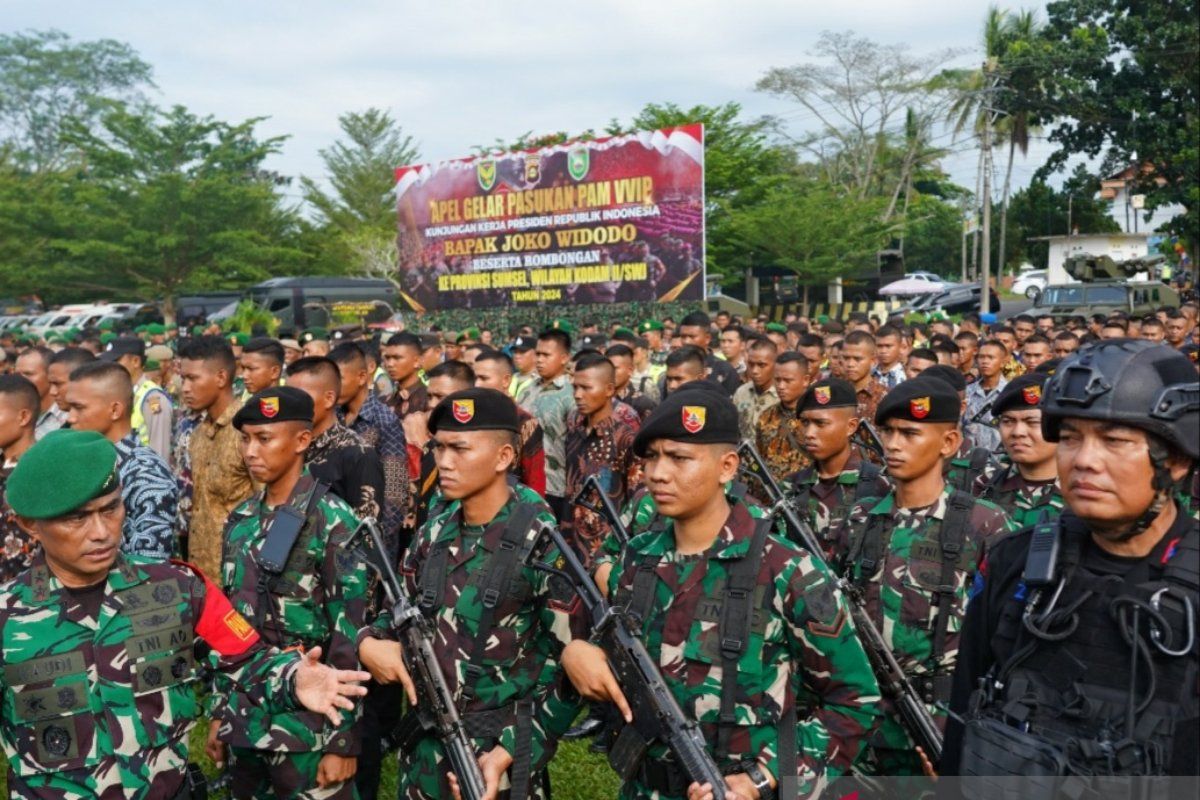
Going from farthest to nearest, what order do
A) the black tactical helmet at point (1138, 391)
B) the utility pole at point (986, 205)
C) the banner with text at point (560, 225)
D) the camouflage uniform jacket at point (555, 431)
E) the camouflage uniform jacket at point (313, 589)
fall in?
the utility pole at point (986, 205) → the banner with text at point (560, 225) → the camouflage uniform jacket at point (555, 431) → the camouflage uniform jacket at point (313, 589) → the black tactical helmet at point (1138, 391)

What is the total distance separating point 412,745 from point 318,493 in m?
0.97

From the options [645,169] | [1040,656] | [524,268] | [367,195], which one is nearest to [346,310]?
[524,268]

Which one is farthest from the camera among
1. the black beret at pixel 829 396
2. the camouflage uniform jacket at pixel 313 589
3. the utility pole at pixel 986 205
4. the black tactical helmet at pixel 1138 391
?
the utility pole at pixel 986 205

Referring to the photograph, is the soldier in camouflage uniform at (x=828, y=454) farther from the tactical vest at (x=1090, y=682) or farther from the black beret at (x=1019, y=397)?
the tactical vest at (x=1090, y=682)

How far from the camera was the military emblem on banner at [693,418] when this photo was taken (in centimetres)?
314

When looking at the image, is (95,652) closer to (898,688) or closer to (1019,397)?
(898,688)

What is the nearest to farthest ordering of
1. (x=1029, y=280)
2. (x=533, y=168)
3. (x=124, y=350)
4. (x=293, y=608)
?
(x=293, y=608)
(x=124, y=350)
(x=533, y=168)
(x=1029, y=280)

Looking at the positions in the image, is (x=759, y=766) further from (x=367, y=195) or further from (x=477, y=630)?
(x=367, y=195)

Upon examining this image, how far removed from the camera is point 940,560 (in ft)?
13.1

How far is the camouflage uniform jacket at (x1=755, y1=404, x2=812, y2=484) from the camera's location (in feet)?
23.7

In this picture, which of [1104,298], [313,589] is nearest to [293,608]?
[313,589]

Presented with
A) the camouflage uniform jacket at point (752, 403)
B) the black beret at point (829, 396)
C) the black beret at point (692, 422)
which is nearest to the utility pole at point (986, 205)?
the camouflage uniform jacket at point (752, 403)

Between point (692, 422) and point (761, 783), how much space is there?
3.27ft

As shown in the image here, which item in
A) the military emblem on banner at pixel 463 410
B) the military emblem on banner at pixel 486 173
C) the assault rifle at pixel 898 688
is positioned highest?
the military emblem on banner at pixel 486 173
